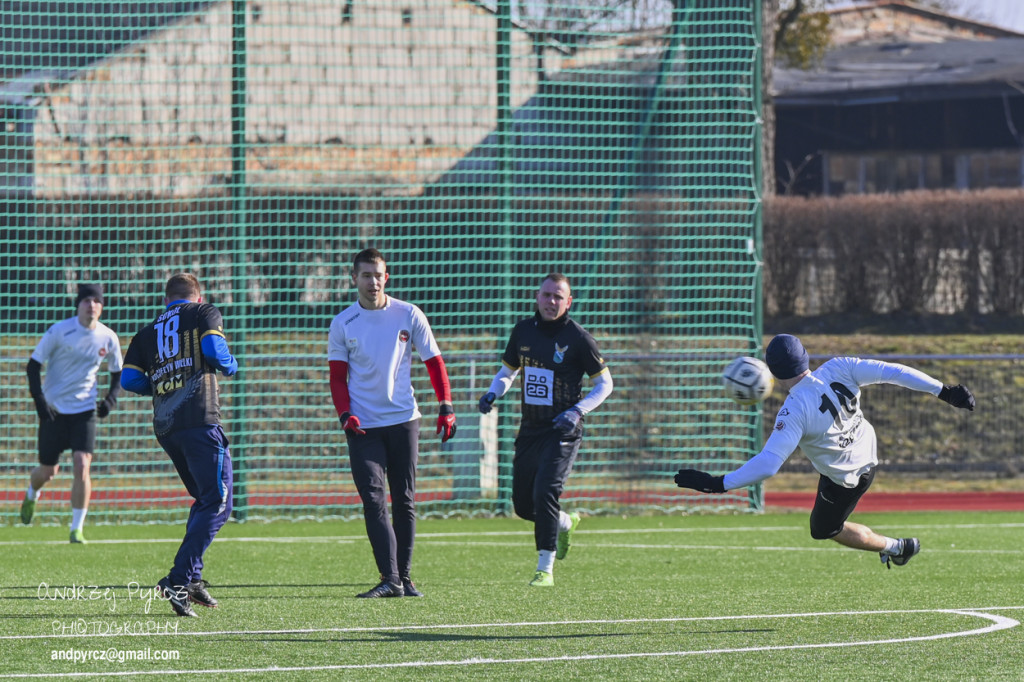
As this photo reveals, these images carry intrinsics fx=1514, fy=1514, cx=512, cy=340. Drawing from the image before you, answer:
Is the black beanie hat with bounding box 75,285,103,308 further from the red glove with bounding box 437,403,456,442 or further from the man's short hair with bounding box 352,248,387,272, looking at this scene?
the red glove with bounding box 437,403,456,442

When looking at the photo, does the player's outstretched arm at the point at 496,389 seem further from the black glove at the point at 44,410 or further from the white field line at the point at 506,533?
the black glove at the point at 44,410

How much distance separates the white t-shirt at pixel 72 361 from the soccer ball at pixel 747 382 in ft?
20.5

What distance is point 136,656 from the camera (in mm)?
7258

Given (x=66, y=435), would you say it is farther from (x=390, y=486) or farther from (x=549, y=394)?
(x=549, y=394)

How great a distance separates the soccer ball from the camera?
328 inches

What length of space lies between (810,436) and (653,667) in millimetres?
1890

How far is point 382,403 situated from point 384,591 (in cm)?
117

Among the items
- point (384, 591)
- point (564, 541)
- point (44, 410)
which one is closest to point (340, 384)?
point (384, 591)

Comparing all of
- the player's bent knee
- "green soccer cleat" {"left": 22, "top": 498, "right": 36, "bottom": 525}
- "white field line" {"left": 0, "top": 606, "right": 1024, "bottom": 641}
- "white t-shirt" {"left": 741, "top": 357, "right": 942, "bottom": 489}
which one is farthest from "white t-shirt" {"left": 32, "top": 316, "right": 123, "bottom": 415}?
"white t-shirt" {"left": 741, "top": 357, "right": 942, "bottom": 489}

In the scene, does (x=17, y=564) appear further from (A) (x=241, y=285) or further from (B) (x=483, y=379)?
(B) (x=483, y=379)

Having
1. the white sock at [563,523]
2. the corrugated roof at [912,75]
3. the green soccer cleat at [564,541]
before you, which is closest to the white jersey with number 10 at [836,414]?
the white sock at [563,523]

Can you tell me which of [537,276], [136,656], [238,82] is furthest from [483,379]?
[136,656]

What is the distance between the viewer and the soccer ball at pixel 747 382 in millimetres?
8320

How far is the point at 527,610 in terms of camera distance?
888 cm
